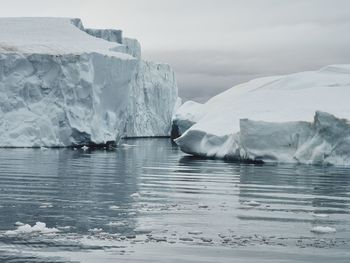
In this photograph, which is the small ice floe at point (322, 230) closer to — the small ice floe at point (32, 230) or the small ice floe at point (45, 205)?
the small ice floe at point (32, 230)

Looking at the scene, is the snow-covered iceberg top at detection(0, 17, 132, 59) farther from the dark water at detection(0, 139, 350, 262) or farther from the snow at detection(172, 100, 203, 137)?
the dark water at detection(0, 139, 350, 262)

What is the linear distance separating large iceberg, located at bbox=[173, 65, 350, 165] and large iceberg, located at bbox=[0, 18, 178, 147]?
799cm

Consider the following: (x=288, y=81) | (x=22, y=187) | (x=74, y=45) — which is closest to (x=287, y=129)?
(x=288, y=81)

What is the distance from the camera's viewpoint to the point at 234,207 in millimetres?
12203

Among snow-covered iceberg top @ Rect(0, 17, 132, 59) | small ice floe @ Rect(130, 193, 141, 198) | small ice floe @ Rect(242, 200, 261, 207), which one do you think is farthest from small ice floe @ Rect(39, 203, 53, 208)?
snow-covered iceberg top @ Rect(0, 17, 132, 59)

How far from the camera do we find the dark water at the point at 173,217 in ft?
25.8

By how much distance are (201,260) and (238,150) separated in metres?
20.7

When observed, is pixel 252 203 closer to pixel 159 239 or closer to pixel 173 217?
pixel 173 217

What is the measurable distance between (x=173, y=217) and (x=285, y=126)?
16234mm

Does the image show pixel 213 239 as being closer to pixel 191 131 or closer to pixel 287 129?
pixel 287 129

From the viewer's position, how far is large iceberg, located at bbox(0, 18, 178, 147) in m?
35.5

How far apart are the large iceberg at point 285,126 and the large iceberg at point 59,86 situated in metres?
7.99

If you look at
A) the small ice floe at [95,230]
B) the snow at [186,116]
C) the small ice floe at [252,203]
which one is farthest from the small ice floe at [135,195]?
the snow at [186,116]

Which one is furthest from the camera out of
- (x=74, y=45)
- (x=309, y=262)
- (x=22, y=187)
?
(x=74, y=45)
